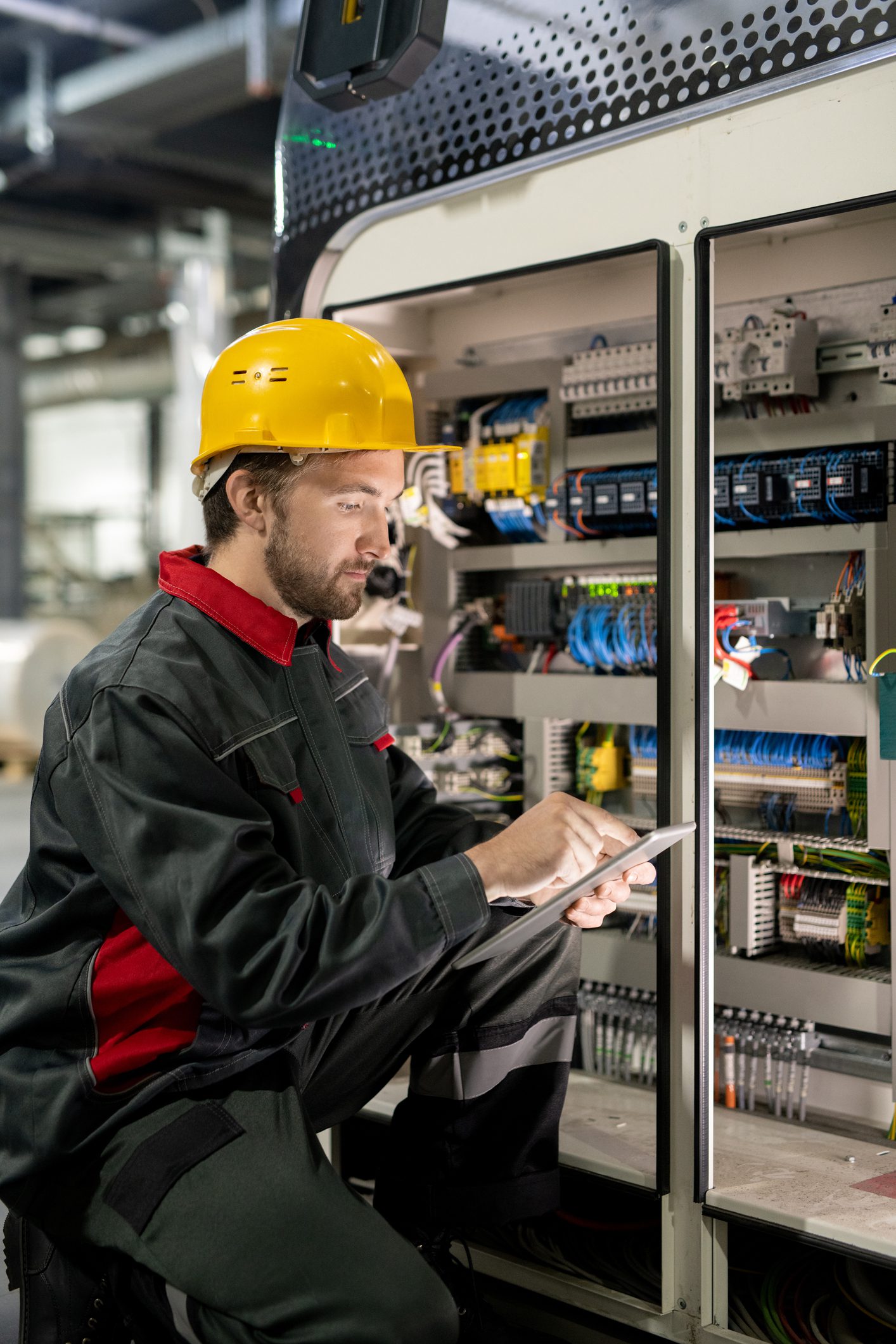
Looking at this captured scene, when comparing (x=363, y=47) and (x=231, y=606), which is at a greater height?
(x=363, y=47)

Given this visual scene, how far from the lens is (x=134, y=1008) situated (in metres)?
1.63

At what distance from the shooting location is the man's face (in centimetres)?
179

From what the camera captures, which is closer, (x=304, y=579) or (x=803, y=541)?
(x=304, y=579)

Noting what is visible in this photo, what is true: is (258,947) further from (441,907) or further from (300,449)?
(300,449)

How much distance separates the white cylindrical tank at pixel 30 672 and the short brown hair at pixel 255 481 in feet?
22.2

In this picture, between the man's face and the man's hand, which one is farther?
the man's face

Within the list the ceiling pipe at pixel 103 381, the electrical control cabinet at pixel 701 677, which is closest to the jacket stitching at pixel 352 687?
the electrical control cabinet at pixel 701 677

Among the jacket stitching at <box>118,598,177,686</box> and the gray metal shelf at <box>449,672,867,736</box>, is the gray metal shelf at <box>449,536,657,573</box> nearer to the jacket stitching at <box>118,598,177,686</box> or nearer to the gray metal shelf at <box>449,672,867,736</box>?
the gray metal shelf at <box>449,672,867,736</box>

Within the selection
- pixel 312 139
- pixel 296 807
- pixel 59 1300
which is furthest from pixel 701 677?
pixel 312 139

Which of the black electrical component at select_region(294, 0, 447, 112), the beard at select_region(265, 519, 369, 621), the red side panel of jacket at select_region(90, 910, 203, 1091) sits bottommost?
the red side panel of jacket at select_region(90, 910, 203, 1091)

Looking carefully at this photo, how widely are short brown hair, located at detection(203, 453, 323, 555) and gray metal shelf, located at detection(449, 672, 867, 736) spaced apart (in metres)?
0.89

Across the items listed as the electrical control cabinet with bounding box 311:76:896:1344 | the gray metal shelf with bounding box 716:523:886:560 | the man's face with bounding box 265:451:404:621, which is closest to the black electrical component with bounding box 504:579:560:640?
the electrical control cabinet with bounding box 311:76:896:1344

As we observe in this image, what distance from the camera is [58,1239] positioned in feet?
5.35

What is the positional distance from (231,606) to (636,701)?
1.13 meters
